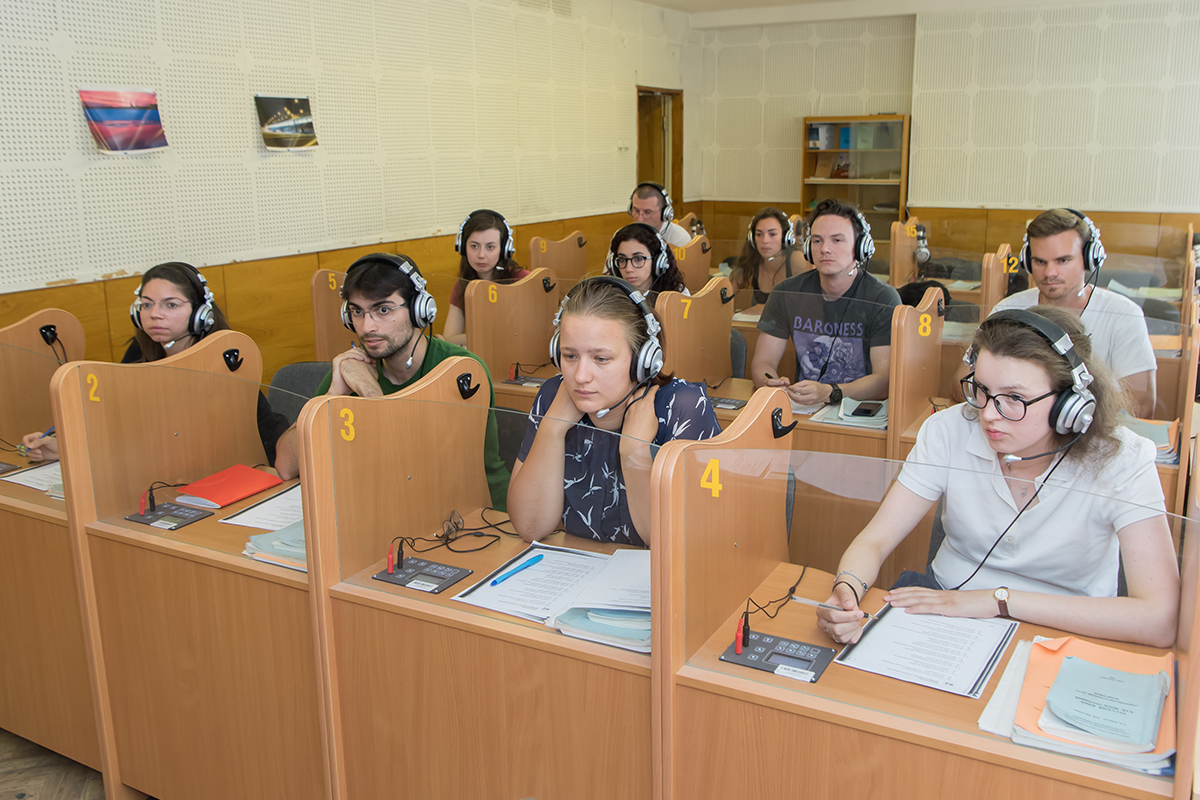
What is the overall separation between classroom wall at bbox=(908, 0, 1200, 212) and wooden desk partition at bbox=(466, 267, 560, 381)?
508 cm

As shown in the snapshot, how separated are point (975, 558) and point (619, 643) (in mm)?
663

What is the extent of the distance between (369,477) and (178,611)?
1.86ft

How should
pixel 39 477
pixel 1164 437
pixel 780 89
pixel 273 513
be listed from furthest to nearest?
1. pixel 780 89
2. pixel 1164 437
3. pixel 39 477
4. pixel 273 513

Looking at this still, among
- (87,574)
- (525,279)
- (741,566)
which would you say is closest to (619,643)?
(741,566)

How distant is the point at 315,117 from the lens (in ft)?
15.5

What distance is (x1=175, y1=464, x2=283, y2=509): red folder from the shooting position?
2158mm

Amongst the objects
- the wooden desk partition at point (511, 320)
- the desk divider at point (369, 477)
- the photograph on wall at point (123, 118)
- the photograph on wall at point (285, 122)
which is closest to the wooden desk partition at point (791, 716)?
the desk divider at point (369, 477)

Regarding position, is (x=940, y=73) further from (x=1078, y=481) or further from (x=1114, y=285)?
(x=1078, y=481)

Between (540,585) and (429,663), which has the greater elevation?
(540,585)

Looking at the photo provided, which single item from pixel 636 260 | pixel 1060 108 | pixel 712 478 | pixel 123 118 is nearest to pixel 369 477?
pixel 712 478

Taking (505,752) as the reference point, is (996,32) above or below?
above

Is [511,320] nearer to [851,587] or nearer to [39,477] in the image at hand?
[39,477]

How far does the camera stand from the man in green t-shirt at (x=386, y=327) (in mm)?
2439

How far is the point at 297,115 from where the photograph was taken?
460 cm
